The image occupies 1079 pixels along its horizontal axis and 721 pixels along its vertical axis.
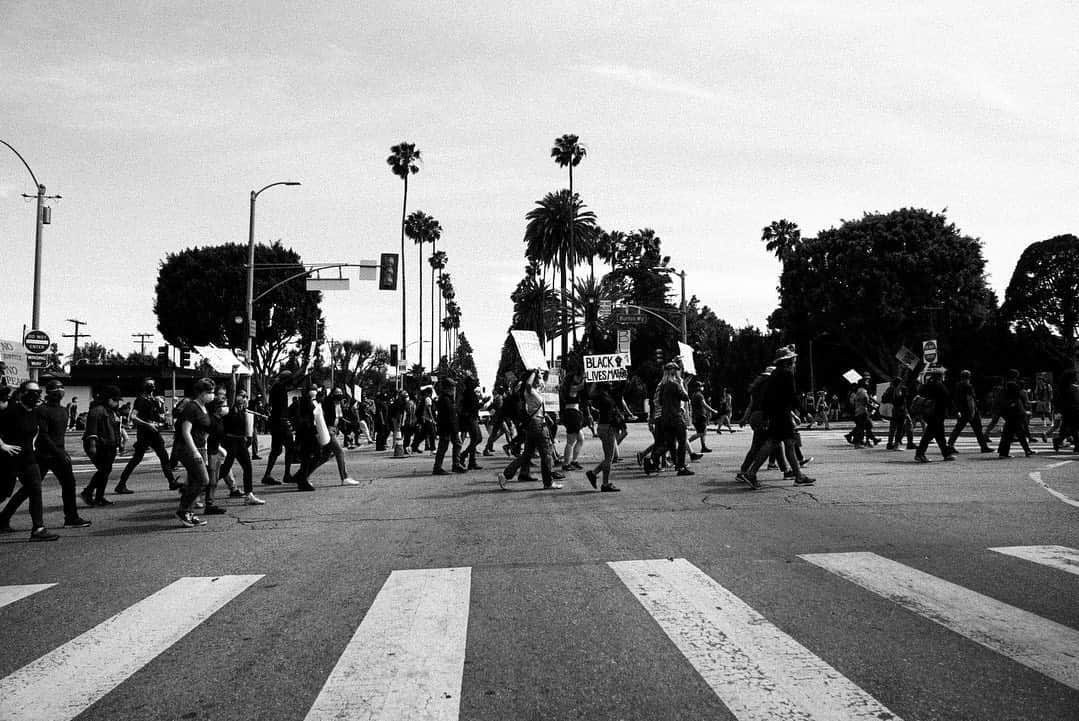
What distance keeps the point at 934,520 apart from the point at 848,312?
149ft

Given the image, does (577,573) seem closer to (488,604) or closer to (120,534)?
(488,604)

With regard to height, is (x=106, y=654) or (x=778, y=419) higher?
(x=778, y=419)

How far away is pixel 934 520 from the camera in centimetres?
848

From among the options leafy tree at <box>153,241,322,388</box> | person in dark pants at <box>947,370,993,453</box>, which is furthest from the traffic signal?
leafy tree at <box>153,241,322,388</box>

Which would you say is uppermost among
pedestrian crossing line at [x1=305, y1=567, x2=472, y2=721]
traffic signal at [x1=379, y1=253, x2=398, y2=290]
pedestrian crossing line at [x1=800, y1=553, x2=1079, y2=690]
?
traffic signal at [x1=379, y1=253, x2=398, y2=290]

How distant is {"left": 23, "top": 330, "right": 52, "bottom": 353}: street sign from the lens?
2280 cm

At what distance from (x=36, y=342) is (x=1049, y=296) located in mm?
57559

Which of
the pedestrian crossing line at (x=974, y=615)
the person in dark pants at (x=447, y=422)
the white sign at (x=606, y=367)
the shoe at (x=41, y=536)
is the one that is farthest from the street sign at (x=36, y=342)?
the pedestrian crossing line at (x=974, y=615)

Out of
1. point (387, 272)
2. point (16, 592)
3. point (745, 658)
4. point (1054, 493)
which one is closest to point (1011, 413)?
point (1054, 493)

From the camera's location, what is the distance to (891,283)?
1939 inches

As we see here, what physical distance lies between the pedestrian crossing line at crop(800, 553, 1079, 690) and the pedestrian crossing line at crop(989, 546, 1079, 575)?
103 centimetres

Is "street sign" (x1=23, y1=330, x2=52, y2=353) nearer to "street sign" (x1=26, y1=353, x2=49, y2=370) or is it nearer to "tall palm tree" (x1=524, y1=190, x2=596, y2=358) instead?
"street sign" (x1=26, y1=353, x2=49, y2=370)

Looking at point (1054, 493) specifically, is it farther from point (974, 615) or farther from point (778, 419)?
point (974, 615)

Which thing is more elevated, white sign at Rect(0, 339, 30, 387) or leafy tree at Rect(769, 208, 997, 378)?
leafy tree at Rect(769, 208, 997, 378)
